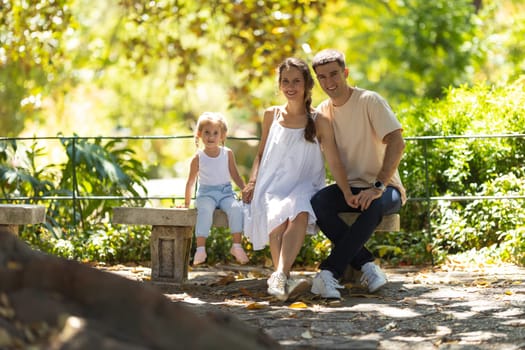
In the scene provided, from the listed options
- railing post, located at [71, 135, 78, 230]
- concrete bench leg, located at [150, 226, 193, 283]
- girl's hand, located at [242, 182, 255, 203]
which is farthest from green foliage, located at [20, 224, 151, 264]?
girl's hand, located at [242, 182, 255, 203]

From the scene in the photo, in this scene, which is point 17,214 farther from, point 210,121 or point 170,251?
point 210,121

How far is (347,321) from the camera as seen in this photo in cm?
501

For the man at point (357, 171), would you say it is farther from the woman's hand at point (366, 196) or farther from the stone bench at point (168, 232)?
the stone bench at point (168, 232)

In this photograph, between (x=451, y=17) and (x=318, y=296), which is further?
(x=451, y=17)

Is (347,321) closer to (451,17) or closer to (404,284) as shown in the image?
(404,284)

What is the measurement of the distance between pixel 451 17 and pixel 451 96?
27.0 feet

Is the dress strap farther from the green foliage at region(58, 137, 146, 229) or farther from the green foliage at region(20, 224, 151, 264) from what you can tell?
the green foliage at region(58, 137, 146, 229)

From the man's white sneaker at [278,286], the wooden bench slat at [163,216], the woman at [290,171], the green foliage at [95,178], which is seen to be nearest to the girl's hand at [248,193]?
the woman at [290,171]

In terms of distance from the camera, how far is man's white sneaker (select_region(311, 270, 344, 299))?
5723 millimetres

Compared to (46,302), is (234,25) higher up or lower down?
higher up

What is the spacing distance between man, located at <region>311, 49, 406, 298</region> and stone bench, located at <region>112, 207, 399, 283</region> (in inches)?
34.6

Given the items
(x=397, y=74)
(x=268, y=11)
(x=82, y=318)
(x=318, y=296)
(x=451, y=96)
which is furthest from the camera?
(x=397, y=74)

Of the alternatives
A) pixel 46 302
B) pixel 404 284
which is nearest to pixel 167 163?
pixel 404 284

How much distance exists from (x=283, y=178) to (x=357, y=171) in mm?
510
